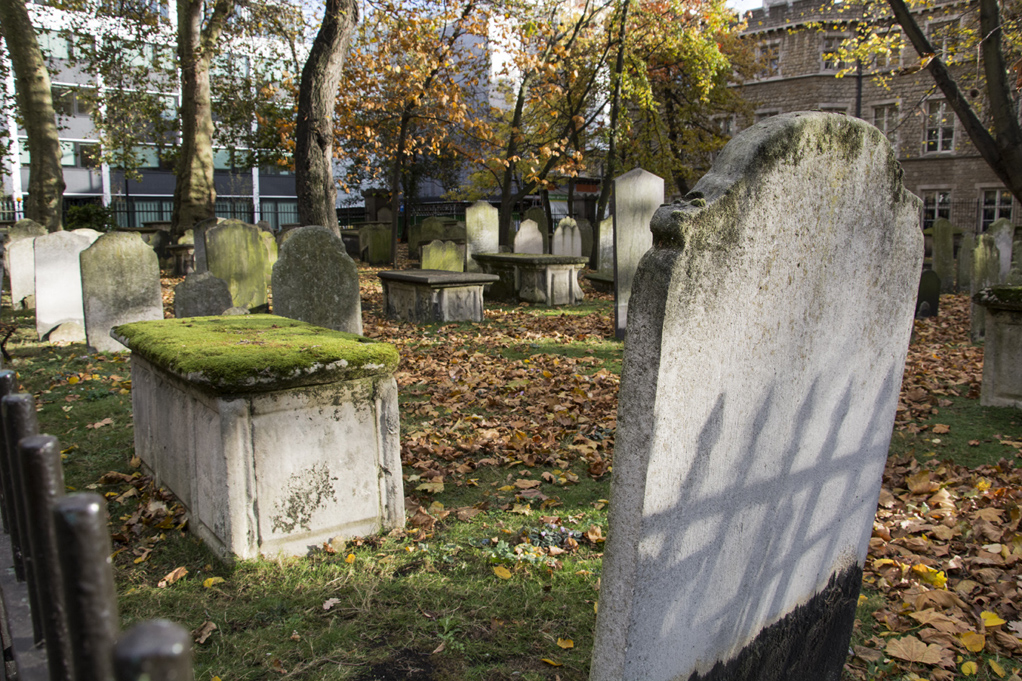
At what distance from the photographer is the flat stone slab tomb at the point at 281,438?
3.43 metres

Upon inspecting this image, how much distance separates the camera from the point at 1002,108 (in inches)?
355

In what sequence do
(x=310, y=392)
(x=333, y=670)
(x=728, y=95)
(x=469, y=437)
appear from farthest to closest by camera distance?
(x=728, y=95), (x=469, y=437), (x=310, y=392), (x=333, y=670)

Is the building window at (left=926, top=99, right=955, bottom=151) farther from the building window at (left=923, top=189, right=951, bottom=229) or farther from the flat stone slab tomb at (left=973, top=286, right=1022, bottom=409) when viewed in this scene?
the flat stone slab tomb at (left=973, top=286, right=1022, bottom=409)

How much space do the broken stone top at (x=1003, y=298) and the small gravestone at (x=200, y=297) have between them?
782cm

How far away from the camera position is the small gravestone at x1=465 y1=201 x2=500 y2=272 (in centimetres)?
1469

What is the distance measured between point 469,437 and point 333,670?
9.38ft

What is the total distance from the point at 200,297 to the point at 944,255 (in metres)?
14.9

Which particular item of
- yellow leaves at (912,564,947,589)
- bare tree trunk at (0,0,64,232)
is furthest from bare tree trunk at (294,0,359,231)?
yellow leaves at (912,564,947,589)

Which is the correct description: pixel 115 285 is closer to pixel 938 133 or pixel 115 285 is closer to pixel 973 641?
pixel 973 641

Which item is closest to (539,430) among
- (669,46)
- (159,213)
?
(669,46)

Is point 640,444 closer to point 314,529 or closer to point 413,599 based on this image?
point 413,599

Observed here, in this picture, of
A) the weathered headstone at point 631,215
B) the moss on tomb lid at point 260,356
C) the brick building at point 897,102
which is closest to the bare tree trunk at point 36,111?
the weathered headstone at point 631,215

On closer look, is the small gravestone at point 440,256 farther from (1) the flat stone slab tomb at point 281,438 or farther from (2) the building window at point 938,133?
(2) the building window at point 938,133

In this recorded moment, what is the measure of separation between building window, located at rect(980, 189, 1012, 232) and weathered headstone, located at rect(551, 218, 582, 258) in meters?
24.3
